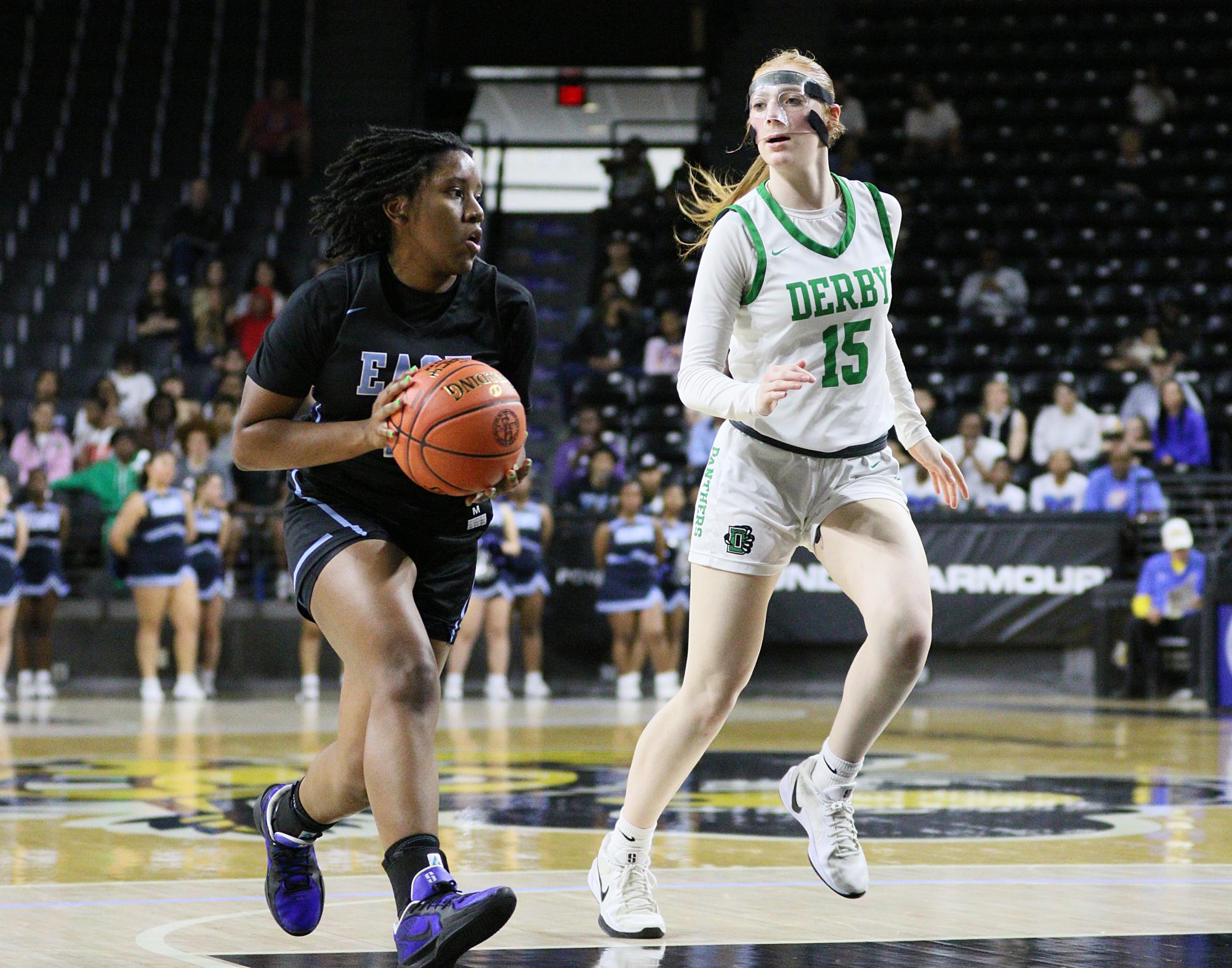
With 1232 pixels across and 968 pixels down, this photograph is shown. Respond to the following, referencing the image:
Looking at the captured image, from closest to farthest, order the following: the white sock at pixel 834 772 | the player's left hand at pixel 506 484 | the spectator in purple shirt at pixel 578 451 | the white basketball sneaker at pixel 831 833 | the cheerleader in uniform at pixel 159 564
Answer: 1. the player's left hand at pixel 506 484
2. the white basketball sneaker at pixel 831 833
3. the white sock at pixel 834 772
4. the cheerleader in uniform at pixel 159 564
5. the spectator in purple shirt at pixel 578 451

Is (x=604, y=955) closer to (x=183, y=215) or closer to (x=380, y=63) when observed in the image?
(x=183, y=215)

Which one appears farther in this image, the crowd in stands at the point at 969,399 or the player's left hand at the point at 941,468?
the crowd in stands at the point at 969,399

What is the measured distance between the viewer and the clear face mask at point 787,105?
15.2 feet

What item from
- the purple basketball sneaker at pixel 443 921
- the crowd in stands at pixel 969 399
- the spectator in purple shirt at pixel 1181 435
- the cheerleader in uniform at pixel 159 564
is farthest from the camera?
the spectator in purple shirt at pixel 1181 435

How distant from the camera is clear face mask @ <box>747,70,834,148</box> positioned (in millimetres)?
4641

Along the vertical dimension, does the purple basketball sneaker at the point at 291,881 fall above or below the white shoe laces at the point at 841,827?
below

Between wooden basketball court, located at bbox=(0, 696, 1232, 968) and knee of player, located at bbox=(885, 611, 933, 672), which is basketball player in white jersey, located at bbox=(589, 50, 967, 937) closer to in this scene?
knee of player, located at bbox=(885, 611, 933, 672)

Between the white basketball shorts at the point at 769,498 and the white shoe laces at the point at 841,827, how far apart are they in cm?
62

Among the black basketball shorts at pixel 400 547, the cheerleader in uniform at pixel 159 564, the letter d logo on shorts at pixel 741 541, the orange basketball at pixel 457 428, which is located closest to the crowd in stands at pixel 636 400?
the cheerleader in uniform at pixel 159 564

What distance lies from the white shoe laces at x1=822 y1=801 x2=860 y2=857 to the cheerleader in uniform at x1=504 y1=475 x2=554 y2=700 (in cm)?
976

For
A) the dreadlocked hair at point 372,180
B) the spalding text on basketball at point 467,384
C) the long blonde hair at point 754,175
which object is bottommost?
the spalding text on basketball at point 467,384

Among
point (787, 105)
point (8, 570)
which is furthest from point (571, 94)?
point (787, 105)

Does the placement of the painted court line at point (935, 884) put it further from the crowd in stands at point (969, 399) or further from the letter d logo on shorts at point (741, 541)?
the crowd in stands at point (969, 399)

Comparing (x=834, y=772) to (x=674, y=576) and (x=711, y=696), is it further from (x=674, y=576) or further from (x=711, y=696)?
(x=674, y=576)
